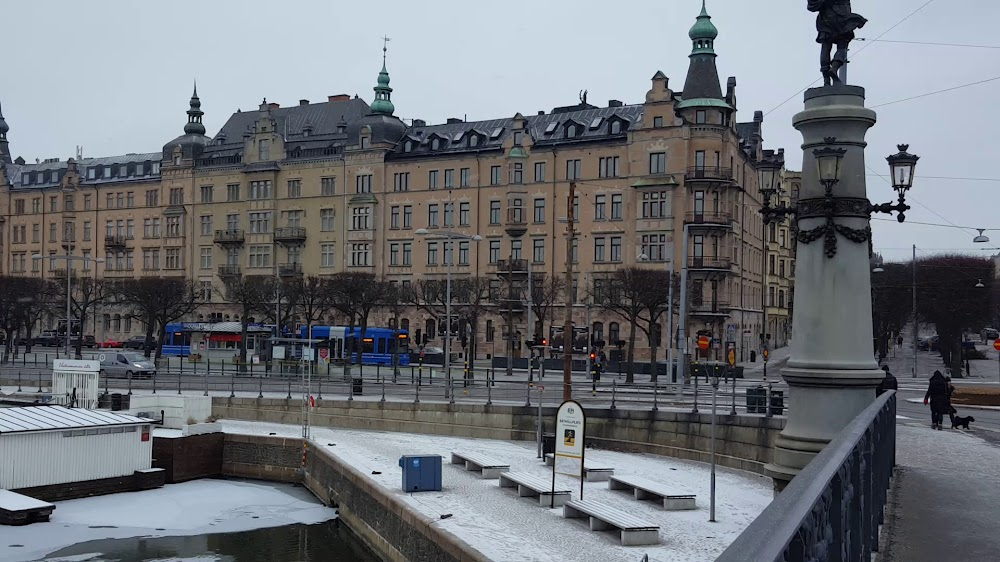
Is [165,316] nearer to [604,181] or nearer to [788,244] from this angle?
[604,181]

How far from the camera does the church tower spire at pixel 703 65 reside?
7150 centimetres

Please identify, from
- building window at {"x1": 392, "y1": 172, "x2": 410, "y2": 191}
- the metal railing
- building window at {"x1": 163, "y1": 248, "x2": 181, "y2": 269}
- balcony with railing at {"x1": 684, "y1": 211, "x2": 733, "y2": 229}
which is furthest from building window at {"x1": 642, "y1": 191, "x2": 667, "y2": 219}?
the metal railing

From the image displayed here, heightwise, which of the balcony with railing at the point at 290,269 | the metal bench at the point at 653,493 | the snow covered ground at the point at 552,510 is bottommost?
the snow covered ground at the point at 552,510

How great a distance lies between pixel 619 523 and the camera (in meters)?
18.6

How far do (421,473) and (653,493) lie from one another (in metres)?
5.45

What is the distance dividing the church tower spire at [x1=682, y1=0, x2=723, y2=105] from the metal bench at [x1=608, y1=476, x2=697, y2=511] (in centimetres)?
5097

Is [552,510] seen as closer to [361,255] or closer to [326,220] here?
[361,255]

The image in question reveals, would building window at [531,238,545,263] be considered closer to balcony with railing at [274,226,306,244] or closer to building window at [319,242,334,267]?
building window at [319,242,334,267]

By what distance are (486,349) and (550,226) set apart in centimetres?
1084

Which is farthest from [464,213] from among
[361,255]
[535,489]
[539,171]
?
[535,489]

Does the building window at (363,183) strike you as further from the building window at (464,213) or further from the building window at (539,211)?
the building window at (539,211)

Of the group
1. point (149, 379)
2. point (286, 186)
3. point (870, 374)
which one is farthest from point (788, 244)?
point (870, 374)

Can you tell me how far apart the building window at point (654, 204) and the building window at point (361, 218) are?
25.1m

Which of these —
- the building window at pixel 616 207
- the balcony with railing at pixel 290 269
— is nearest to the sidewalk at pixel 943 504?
the building window at pixel 616 207
